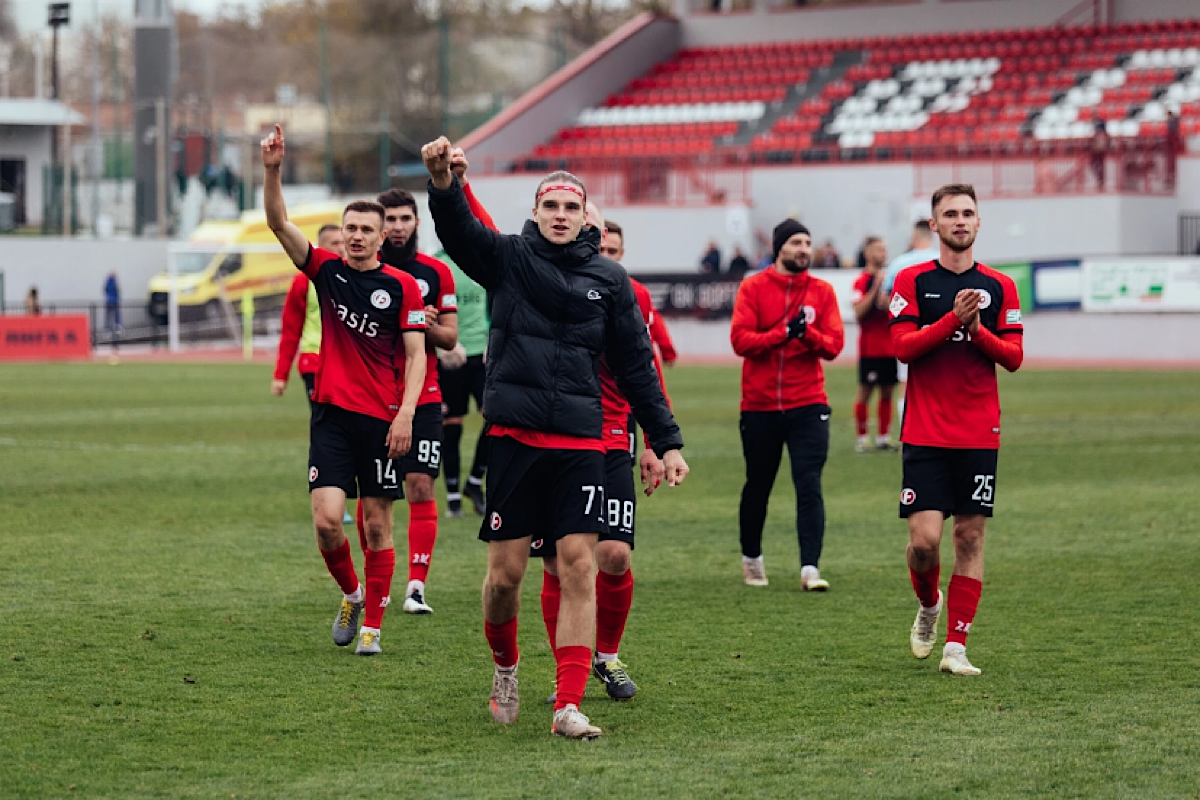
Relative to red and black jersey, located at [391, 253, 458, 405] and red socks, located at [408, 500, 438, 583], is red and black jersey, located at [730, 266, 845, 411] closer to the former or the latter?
red and black jersey, located at [391, 253, 458, 405]

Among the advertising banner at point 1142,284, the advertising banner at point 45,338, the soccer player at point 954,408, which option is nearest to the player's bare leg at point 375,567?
the soccer player at point 954,408

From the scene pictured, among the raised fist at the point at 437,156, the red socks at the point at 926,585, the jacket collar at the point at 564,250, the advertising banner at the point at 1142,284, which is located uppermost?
the advertising banner at the point at 1142,284

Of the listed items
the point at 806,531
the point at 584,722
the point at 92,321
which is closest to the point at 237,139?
the point at 92,321

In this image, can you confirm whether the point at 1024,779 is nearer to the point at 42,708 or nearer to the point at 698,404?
the point at 42,708

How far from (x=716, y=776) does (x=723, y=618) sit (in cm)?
307

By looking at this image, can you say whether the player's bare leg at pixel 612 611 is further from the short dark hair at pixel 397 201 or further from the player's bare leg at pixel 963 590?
the short dark hair at pixel 397 201

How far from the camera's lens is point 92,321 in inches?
1606

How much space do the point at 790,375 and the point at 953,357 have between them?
92.3 inches

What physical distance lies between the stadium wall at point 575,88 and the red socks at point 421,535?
33.6 meters

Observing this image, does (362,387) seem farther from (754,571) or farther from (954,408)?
(754,571)

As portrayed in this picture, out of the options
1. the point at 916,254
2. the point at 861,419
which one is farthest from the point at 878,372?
the point at 916,254

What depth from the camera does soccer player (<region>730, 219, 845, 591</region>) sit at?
9.39 meters

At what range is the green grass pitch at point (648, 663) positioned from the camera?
554cm

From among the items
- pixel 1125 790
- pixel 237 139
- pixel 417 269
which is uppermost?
pixel 237 139
